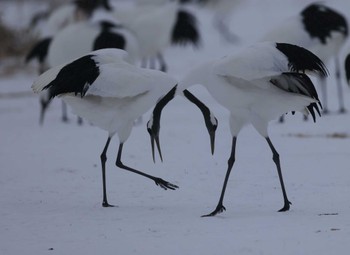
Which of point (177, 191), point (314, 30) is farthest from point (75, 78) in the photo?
point (314, 30)

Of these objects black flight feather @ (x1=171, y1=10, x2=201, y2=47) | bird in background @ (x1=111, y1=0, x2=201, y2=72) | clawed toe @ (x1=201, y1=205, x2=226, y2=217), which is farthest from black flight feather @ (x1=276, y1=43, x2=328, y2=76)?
black flight feather @ (x1=171, y1=10, x2=201, y2=47)

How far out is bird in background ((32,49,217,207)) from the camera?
6.56 m

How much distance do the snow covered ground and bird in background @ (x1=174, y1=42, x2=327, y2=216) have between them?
444mm

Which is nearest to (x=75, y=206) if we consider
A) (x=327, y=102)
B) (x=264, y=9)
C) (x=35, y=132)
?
(x=35, y=132)

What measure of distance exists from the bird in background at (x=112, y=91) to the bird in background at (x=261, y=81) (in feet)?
0.79

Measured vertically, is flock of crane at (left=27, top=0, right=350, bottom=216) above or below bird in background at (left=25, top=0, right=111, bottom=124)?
below

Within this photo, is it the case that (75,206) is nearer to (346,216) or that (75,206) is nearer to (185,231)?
(185,231)

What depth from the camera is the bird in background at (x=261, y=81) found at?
19.7 ft

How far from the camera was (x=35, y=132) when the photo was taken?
36.4ft

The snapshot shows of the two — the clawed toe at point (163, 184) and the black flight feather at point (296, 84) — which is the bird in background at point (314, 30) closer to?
the clawed toe at point (163, 184)

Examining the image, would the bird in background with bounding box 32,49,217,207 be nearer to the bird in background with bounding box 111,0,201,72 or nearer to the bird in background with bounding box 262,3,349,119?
the bird in background with bounding box 262,3,349,119

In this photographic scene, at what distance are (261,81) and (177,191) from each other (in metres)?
1.48

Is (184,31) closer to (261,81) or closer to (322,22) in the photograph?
(322,22)

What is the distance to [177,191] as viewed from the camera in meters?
7.28
